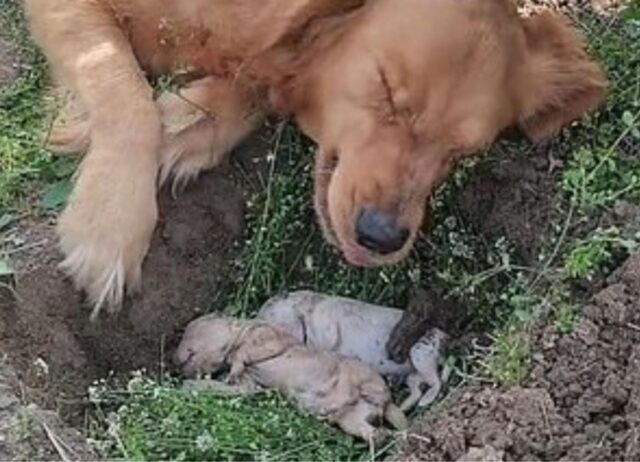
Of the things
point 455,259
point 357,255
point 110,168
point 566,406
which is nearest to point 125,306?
point 110,168

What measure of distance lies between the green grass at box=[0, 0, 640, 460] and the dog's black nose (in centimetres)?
31

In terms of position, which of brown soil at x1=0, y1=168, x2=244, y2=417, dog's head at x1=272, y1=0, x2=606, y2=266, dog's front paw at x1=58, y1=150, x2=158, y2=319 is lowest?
brown soil at x1=0, y1=168, x2=244, y2=417

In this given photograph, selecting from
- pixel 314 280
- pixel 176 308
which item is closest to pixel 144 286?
pixel 176 308

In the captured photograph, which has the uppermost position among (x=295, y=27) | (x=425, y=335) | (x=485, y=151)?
(x=295, y=27)

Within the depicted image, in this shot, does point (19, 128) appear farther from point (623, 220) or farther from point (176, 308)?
point (623, 220)

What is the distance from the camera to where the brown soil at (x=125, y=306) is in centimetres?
418

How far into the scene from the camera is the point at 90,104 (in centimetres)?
454

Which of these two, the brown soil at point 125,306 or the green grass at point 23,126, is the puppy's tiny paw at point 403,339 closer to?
the brown soil at point 125,306

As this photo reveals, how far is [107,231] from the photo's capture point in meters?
4.29

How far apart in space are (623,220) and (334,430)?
0.97 metres

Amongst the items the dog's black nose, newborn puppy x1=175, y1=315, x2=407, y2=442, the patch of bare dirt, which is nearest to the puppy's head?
newborn puppy x1=175, y1=315, x2=407, y2=442

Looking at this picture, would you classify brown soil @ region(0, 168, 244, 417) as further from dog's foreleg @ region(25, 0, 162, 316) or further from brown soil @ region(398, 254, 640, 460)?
brown soil @ region(398, 254, 640, 460)

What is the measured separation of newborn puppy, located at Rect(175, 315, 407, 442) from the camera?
4.09m

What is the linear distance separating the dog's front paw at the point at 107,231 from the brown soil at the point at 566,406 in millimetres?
969
